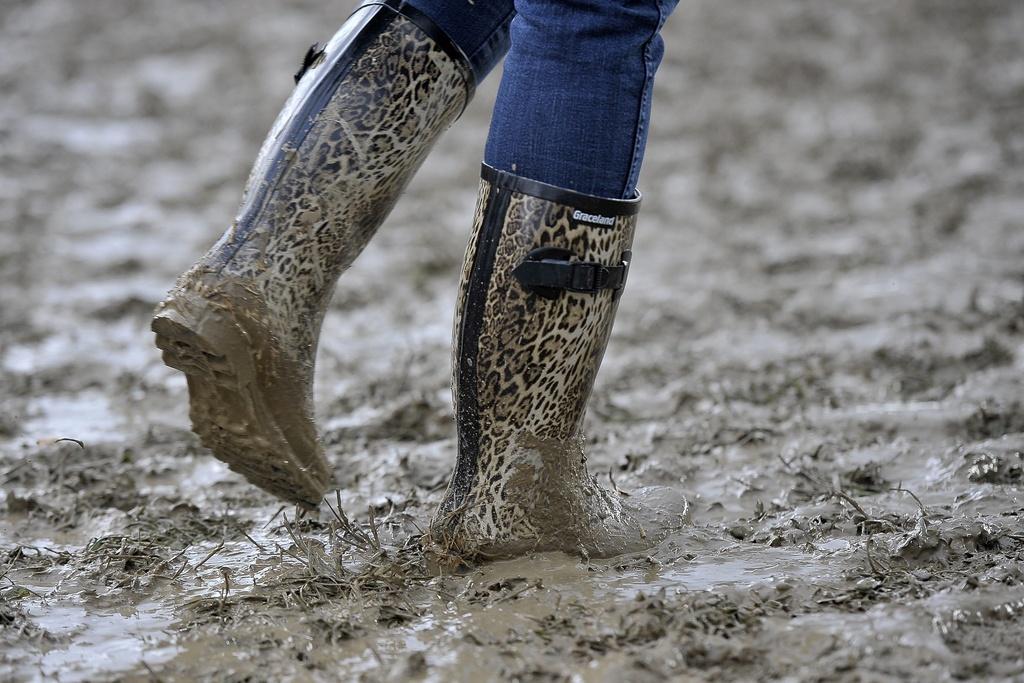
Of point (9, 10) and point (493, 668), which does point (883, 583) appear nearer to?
point (493, 668)

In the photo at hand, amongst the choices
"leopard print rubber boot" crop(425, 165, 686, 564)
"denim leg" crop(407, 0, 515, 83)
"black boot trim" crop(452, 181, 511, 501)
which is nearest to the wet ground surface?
"leopard print rubber boot" crop(425, 165, 686, 564)

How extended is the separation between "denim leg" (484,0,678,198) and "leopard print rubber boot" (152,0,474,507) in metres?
0.18

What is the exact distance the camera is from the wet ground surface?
4.77 feet

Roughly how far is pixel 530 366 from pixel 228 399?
1.49 feet

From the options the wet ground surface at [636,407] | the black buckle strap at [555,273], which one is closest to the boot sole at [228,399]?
the wet ground surface at [636,407]

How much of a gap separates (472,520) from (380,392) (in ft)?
3.83

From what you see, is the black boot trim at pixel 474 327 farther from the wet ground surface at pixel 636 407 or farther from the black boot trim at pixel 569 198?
the wet ground surface at pixel 636 407

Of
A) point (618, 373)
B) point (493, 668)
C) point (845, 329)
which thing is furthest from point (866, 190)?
point (493, 668)

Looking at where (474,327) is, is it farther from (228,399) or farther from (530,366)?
(228,399)

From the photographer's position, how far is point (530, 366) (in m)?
1.62

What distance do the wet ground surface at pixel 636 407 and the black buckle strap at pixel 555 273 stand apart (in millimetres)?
418

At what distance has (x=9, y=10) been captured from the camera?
7.71 meters

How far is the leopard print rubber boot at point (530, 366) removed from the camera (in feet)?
5.19

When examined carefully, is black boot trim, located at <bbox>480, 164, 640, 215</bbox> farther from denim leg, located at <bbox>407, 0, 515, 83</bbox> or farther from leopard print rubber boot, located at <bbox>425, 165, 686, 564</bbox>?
denim leg, located at <bbox>407, 0, 515, 83</bbox>
